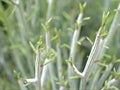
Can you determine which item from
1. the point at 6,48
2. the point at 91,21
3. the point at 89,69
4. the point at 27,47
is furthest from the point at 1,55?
the point at 89,69

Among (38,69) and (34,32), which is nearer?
(38,69)

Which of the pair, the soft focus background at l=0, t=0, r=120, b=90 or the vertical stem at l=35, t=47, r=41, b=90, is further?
the soft focus background at l=0, t=0, r=120, b=90

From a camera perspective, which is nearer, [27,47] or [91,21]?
[27,47]

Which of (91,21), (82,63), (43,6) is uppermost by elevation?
(43,6)

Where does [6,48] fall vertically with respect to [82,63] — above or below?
above

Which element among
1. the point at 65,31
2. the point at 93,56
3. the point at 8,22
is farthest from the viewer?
the point at 65,31

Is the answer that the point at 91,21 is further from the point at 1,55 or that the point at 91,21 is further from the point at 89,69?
the point at 89,69

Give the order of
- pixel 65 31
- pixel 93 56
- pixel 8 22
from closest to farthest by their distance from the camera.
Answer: pixel 93 56, pixel 8 22, pixel 65 31

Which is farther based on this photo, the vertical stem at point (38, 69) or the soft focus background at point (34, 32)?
the soft focus background at point (34, 32)
